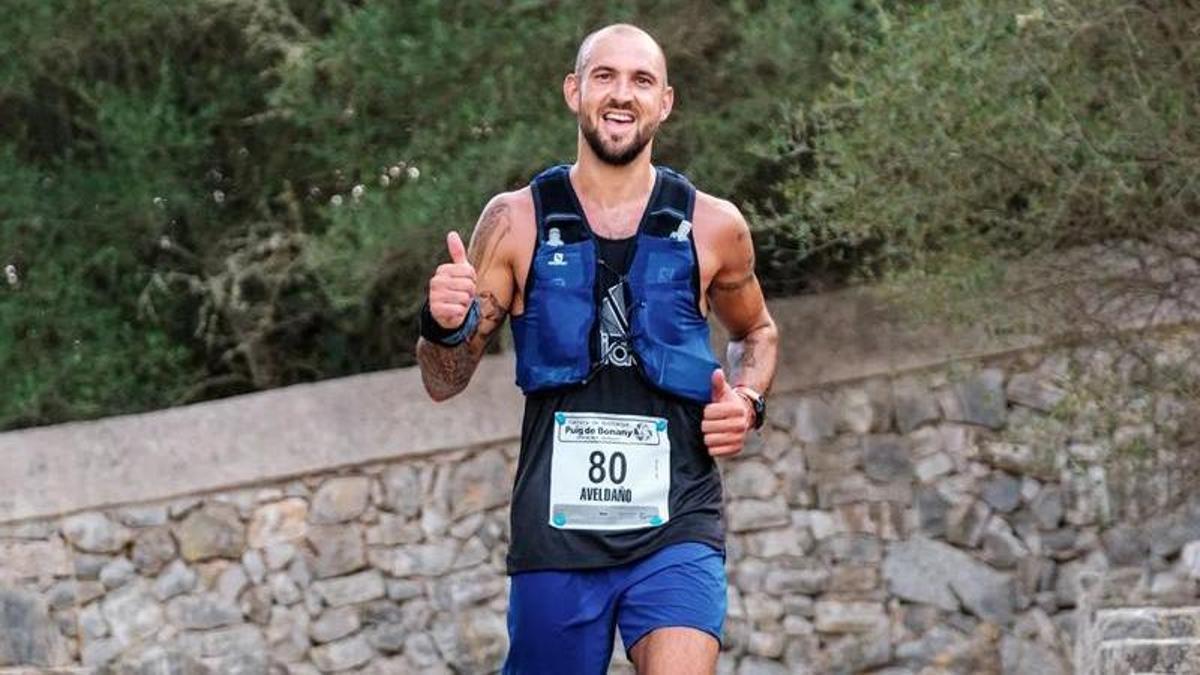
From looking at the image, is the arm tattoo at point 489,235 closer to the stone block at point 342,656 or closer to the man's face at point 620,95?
the man's face at point 620,95

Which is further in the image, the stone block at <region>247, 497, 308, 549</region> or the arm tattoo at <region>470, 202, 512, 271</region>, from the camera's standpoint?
the stone block at <region>247, 497, 308, 549</region>

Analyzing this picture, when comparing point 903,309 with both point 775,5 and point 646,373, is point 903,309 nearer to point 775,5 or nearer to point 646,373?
point 775,5

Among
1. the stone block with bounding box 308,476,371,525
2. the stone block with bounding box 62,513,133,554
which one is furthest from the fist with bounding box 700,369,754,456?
the stone block with bounding box 62,513,133,554

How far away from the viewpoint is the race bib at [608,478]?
548 centimetres

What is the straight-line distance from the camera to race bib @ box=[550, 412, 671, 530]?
548 centimetres

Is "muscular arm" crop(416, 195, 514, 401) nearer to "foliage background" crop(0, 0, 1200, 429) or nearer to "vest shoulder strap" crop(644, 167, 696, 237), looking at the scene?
"vest shoulder strap" crop(644, 167, 696, 237)

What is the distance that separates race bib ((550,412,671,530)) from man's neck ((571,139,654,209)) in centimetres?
48

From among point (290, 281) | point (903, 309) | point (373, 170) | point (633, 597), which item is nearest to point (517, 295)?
point (633, 597)

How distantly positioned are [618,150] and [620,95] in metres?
0.12

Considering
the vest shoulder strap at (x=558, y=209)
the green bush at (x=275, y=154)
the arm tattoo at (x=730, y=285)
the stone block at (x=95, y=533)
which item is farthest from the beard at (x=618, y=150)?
the stone block at (x=95, y=533)

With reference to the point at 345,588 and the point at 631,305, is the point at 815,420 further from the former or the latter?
the point at 631,305

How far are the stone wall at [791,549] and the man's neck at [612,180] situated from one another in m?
4.98

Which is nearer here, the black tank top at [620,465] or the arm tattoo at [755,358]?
the black tank top at [620,465]

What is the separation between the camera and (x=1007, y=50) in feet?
31.0
